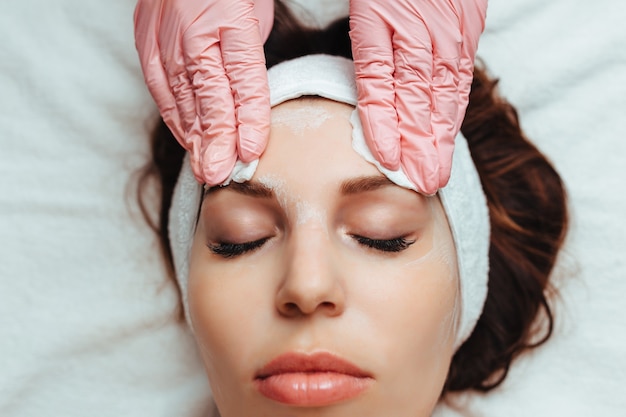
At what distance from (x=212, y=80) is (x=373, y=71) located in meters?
0.27

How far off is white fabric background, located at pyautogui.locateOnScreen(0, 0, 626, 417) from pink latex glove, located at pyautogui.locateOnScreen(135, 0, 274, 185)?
46cm

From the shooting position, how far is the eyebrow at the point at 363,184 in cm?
135

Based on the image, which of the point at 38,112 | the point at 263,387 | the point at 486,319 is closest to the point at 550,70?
the point at 486,319

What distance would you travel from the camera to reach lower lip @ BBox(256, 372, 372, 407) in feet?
4.28

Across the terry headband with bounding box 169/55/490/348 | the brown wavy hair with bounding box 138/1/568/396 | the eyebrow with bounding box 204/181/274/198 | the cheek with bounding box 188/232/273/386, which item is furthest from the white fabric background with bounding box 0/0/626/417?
the eyebrow with bounding box 204/181/274/198

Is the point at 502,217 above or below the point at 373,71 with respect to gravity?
below

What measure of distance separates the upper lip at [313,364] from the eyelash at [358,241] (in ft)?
0.63

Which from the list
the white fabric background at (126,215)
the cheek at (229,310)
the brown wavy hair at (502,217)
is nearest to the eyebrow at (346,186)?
the cheek at (229,310)

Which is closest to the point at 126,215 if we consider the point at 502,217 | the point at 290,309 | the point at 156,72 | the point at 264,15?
the point at 156,72

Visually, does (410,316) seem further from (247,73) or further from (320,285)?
(247,73)

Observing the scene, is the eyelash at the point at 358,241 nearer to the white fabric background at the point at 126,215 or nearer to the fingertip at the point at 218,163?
the fingertip at the point at 218,163

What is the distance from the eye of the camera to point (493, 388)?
5.84ft

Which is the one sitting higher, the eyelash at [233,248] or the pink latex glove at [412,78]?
the pink latex glove at [412,78]

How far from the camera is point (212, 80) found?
145 centimetres
